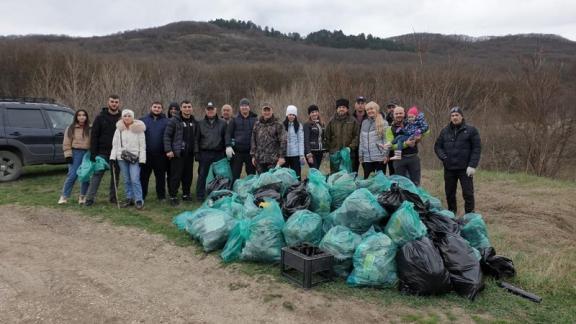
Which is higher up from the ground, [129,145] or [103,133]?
[103,133]

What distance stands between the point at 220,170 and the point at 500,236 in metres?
4.28

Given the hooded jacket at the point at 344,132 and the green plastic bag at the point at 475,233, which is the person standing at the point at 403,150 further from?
the green plastic bag at the point at 475,233

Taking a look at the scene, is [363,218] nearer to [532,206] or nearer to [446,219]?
[446,219]

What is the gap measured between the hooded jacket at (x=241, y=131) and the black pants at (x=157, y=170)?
3.60 ft

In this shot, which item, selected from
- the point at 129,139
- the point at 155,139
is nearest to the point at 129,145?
the point at 129,139

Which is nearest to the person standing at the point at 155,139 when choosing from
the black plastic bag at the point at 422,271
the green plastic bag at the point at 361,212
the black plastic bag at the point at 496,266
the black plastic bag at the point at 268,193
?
the black plastic bag at the point at 268,193

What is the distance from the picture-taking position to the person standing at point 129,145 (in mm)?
6624

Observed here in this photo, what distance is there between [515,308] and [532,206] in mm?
4419

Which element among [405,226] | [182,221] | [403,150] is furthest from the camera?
[403,150]

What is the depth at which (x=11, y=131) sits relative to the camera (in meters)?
8.64

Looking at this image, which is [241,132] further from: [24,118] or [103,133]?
[24,118]

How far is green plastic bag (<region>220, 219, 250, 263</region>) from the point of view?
4691mm

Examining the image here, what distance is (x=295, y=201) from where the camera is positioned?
5008 mm

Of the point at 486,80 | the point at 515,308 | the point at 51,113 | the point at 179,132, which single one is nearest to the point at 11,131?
the point at 51,113
